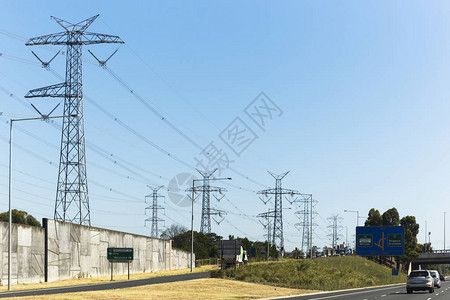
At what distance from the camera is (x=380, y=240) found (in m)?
82.4

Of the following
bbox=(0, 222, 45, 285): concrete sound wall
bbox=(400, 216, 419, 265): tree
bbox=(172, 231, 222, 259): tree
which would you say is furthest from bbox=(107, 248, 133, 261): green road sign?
bbox=(400, 216, 419, 265): tree

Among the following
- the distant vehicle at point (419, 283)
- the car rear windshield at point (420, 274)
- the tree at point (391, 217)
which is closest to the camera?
the distant vehicle at point (419, 283)

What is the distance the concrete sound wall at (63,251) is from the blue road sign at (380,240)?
28811 mm

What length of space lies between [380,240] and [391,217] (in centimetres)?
6618

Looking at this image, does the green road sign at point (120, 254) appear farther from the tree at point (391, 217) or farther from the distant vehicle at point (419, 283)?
the tree at point (391, 217)

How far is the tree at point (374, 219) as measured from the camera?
14550 cm

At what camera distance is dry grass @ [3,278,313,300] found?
107 feet

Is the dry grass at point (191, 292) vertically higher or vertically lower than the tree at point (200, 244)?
higher

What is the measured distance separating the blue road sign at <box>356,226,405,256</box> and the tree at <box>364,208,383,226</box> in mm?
64262

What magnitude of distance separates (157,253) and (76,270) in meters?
23.2

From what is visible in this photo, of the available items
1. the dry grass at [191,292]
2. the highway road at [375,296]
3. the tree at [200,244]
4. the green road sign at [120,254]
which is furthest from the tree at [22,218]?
the highway road at [375,296]

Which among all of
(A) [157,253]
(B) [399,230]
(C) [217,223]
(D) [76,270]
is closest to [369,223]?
(C) [217,223]

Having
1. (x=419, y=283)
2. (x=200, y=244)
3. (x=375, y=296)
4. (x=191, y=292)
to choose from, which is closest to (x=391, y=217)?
(x=200, y=244)

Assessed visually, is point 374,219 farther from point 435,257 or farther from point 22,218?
point 22,218
